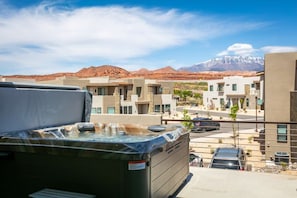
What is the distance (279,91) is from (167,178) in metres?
10.4

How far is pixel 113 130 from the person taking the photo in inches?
Answer: 161

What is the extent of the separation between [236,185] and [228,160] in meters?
4.14

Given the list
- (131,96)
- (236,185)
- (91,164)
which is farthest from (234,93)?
(91,164)

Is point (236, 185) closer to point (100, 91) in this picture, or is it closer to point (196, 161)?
point (196, 161)

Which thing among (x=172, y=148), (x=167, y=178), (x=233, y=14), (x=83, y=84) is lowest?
(x=167, y=178)

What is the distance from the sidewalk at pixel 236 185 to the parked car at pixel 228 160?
2687 mm

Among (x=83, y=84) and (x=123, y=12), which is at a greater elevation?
(x=123, y=12)

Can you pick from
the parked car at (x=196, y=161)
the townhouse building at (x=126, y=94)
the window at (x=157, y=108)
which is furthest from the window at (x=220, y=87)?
the parked car at (x=196, y=161)

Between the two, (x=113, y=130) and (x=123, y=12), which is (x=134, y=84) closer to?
(x=123, y=12)

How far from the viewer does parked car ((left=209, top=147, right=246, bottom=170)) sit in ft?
21.8

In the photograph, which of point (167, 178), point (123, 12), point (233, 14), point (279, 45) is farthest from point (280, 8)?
point (279, 45)

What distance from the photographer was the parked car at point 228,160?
6.65 meters

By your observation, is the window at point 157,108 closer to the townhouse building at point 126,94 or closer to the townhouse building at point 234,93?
the townhouse building at point 126,94

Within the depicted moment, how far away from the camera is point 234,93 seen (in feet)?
98.6
